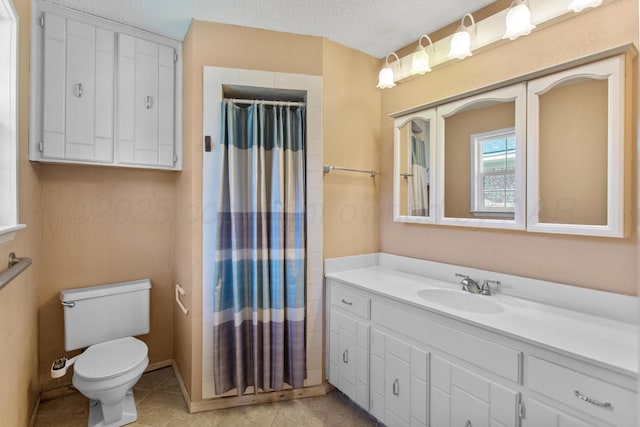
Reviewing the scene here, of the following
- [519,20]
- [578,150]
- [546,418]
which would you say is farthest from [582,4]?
[546,418]

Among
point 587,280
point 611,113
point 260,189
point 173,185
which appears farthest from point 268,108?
point 587,280

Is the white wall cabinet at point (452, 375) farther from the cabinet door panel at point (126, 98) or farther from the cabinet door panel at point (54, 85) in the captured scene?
the cabinet door panel at point (54, 85)

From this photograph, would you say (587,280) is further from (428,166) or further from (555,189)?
(428,166)

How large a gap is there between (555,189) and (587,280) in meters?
0.43

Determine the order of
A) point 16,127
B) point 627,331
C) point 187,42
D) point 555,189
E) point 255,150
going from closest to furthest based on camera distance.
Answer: point 627,331 < point 16,127 < point 555,189 < point 255,150 < point 187,42

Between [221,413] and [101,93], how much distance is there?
2117mm

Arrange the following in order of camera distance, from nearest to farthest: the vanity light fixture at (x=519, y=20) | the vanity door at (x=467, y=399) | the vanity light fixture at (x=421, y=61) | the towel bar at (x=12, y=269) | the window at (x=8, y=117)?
the towel bar at (x=12, y=269)
the vanity door at (x=467, y=399)
the window at (x=8, y=117)
the vanity light fixture at (x=519, y=20)
the vanity light fixture at (x=421, y=61)

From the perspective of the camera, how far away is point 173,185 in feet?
7.69

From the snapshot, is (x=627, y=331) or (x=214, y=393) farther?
(x=214, y=393)

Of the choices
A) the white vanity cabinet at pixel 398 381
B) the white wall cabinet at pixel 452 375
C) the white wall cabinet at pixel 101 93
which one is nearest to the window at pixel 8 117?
the white wall cabinet at pixel 101 93

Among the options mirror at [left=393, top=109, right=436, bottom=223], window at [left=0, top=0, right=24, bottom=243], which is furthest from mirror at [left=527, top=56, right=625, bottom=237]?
window at [left=0, top=0, right=24, bottom=243]

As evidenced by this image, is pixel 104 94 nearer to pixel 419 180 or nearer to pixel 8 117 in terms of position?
pixel 8 117

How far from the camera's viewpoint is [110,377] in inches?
63.7

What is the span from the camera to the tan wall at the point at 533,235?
1300 millimetres
